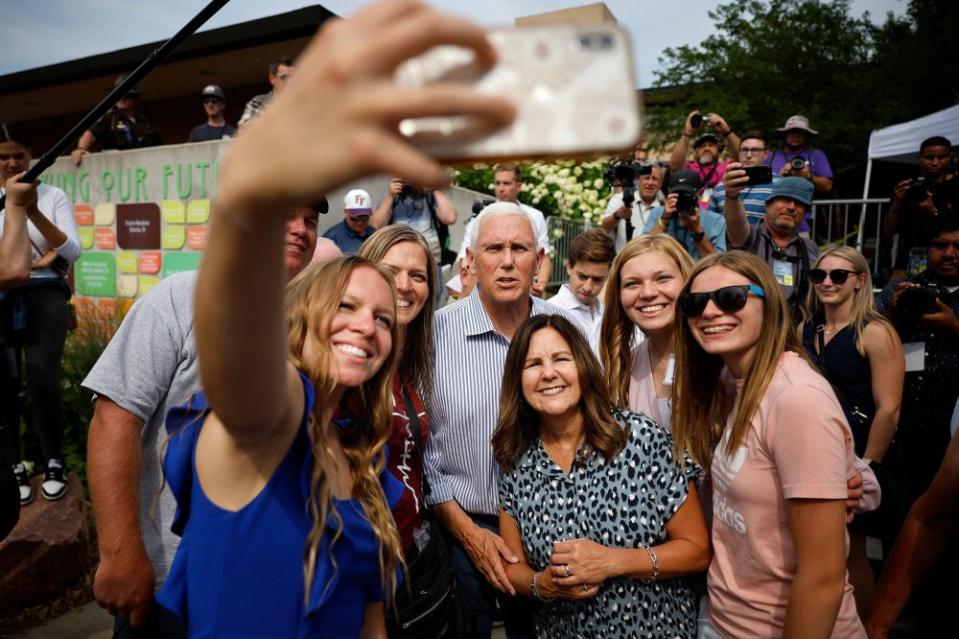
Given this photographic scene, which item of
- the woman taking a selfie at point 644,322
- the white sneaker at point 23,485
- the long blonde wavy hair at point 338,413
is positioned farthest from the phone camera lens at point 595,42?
the white sneaker at point 23,485

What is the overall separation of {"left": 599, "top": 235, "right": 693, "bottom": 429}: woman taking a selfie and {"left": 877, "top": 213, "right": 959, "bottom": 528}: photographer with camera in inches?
55.5

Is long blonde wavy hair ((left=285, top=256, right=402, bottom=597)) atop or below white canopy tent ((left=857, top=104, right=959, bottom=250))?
below

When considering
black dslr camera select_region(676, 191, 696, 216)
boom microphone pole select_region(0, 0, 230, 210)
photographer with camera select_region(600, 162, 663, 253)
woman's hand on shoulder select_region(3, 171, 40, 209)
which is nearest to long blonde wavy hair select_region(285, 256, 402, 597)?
boom microphone pole select_region(0, 0, 230, 210)

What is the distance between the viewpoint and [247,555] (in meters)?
1.24

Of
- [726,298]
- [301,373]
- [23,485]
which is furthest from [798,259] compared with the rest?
[23,485]

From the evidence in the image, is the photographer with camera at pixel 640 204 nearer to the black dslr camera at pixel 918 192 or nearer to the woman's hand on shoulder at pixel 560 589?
the black dslr camera at pixel 918 192

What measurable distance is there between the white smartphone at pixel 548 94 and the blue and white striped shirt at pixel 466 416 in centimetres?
209

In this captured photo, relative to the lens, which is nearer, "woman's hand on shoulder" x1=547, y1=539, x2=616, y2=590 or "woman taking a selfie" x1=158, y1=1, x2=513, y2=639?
"woman taking a selfie" x1=158, y1=1, x2=513, y2=639

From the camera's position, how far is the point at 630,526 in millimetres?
2152

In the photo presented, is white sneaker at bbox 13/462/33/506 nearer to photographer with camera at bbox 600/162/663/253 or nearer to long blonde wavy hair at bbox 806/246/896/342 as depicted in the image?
photographer with camera at bbox 600/162/663/253

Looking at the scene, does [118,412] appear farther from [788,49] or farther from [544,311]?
[788,49]

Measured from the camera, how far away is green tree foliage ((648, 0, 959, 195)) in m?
17.5

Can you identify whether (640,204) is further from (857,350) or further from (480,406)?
(480,406)

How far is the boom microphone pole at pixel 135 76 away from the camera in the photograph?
1564mm
